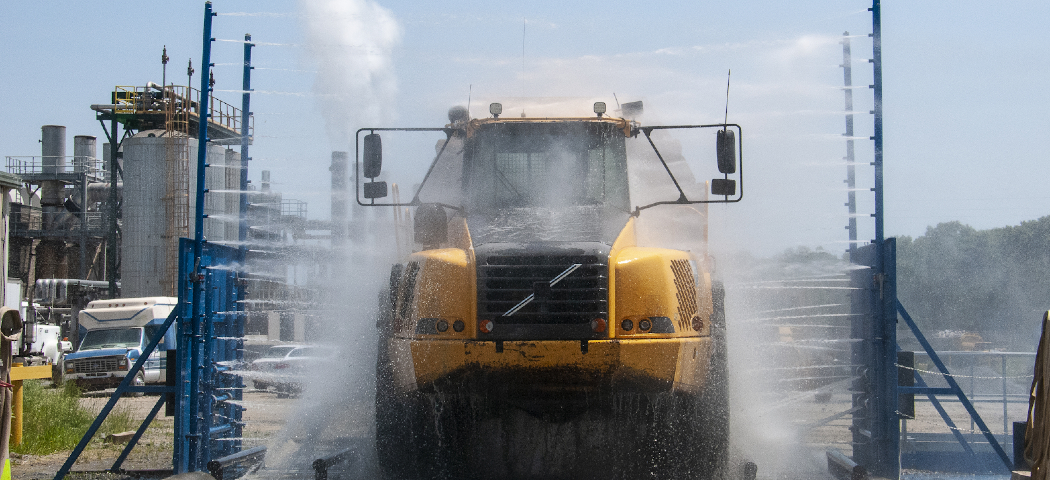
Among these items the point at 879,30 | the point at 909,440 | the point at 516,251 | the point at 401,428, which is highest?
the point at 879,30

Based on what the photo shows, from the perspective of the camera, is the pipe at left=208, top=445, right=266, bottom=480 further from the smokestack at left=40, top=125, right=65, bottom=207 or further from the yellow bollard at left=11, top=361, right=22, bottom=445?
the smokestack at left=40, top=125, right=65, bottom=207

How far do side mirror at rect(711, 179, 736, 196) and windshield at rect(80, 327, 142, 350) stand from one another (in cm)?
2123

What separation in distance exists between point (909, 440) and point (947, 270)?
40.5m

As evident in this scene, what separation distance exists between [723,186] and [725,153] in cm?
28

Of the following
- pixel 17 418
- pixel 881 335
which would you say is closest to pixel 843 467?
pixel 881 335

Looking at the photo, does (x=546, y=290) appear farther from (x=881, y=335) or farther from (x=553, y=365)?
(x=881, y=335)

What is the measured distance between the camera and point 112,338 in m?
24.7

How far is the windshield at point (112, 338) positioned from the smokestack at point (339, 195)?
17680mm

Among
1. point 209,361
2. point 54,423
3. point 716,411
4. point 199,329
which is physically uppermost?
point 199,329

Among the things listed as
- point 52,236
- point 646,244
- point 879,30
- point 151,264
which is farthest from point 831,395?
point 52,236

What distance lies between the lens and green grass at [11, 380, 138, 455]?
11383mm

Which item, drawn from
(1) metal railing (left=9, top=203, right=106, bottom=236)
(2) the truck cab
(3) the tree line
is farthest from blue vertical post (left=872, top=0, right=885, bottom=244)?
(1) metal railing (left=9, top=203, right=106, bottom=236)

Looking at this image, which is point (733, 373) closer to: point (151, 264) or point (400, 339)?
point (400, 339)

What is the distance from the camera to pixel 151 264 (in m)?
38.9
